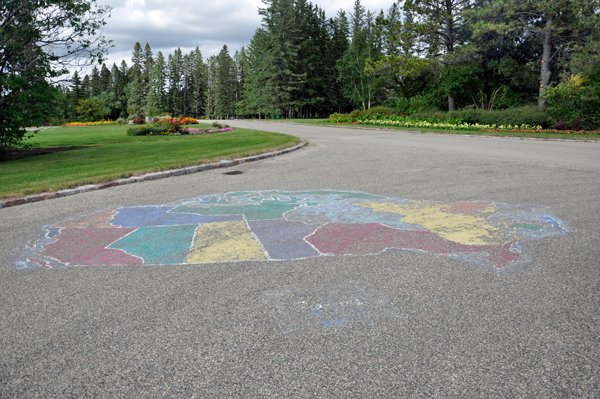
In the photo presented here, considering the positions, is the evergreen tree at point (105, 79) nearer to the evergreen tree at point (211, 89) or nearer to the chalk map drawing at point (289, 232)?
the evergreen tree at point (211, 89)

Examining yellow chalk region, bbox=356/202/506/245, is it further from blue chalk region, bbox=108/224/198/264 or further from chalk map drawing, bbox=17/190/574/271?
blue chalk region, bbox=108/224/198/264

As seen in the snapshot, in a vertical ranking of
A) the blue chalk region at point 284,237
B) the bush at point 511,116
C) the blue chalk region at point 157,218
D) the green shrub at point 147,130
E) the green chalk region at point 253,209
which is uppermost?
the bush at point 511,116

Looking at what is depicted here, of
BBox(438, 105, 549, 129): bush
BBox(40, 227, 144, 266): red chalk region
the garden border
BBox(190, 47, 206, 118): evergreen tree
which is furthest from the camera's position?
BBox(190, 47, 206, 118): evergreen tree

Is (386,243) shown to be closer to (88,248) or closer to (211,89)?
(88,248)

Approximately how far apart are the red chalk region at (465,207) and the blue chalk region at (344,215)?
731 mm

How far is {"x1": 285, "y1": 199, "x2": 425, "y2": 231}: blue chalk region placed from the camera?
5.64 metres

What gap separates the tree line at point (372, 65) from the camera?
2781 centimetres


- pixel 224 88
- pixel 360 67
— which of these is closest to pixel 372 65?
pixel 360 67

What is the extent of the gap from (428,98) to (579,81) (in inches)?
725

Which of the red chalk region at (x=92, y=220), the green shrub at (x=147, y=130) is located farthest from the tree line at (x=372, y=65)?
the red chalk region at (x=92, y=220)

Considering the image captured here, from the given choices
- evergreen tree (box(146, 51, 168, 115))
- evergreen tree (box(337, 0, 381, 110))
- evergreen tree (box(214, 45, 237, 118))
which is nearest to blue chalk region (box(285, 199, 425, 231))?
evergreen tree (box(337, 0, 381, 110))

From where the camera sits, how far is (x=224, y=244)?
487 centimetres

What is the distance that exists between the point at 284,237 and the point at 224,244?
30.1 inches

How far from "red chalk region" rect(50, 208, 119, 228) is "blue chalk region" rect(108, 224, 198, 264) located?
2.61ft
